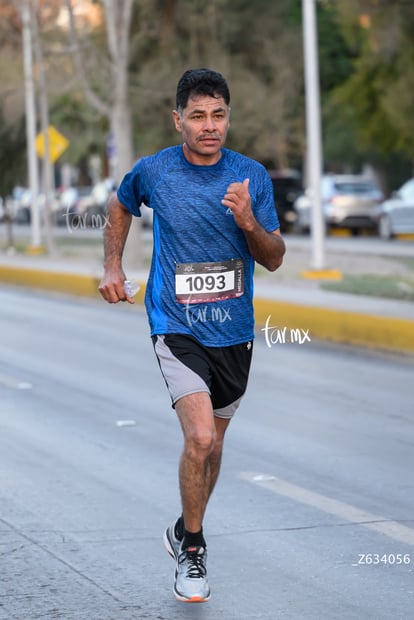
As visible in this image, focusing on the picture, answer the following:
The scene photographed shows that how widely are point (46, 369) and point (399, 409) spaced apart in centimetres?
368

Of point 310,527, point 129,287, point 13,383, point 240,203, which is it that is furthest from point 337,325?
point 240,203

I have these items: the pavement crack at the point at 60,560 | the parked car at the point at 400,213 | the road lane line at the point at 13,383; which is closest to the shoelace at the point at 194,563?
the pavement crack at the point at 60,560

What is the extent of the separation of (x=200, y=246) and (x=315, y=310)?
10.6 meters

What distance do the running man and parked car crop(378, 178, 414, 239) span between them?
31.3 m

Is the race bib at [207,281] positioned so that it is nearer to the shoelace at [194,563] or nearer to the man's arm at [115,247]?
the man's arm at [115,247]

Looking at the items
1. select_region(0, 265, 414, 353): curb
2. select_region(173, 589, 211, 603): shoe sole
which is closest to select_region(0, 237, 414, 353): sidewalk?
select_region(0, 265, 414, 353): curb

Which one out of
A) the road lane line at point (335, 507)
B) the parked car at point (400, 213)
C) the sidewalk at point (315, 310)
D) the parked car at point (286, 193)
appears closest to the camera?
the road lane line at point (335, 507)

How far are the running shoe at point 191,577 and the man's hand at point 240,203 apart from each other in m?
1.25

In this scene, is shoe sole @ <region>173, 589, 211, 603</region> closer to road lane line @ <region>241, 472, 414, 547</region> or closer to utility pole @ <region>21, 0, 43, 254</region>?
road lane line @ <region>241, 472, 414, 547</region>

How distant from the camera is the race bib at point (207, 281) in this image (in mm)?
5668

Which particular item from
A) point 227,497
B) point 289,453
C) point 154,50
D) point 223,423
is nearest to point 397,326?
point 289,453

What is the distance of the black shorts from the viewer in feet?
18.7

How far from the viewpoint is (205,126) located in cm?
562

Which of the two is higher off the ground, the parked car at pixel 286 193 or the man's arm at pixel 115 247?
the man's arm at pixel 115 247
